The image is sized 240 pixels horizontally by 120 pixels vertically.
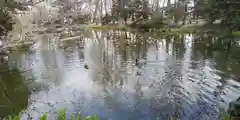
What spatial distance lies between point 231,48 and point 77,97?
48.6 feet

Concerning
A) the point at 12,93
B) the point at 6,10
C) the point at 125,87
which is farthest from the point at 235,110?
the point at 6,10

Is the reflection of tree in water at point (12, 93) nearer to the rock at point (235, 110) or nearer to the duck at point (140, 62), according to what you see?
the duck at point (140, 62)

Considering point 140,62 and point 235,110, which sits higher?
point 140,62

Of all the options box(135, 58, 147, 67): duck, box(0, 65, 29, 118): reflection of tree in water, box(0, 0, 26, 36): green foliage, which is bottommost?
box(0, 65, 29, 118): reflection of tree in water

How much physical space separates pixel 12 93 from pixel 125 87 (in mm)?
4913

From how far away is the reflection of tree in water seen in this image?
8.09m

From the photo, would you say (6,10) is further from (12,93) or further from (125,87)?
(125,87)

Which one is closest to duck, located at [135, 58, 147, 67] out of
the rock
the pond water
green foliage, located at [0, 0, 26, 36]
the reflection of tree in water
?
the pond water

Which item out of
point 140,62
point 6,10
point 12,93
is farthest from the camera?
point 140,62

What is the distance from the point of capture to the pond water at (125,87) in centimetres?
771

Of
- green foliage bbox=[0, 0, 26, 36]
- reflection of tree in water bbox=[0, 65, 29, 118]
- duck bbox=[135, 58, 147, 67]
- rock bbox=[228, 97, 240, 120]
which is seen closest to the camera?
rock bbox=[228, 97, 240, 120]

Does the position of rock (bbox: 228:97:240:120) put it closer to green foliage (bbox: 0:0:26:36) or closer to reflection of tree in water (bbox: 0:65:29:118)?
reflection of tree in water (bbox: 0:65:29:118)

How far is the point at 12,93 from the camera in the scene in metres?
9.60

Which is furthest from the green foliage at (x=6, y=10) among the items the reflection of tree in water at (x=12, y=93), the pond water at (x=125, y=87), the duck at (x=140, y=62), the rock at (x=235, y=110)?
the rock at (x=235, y=110)
